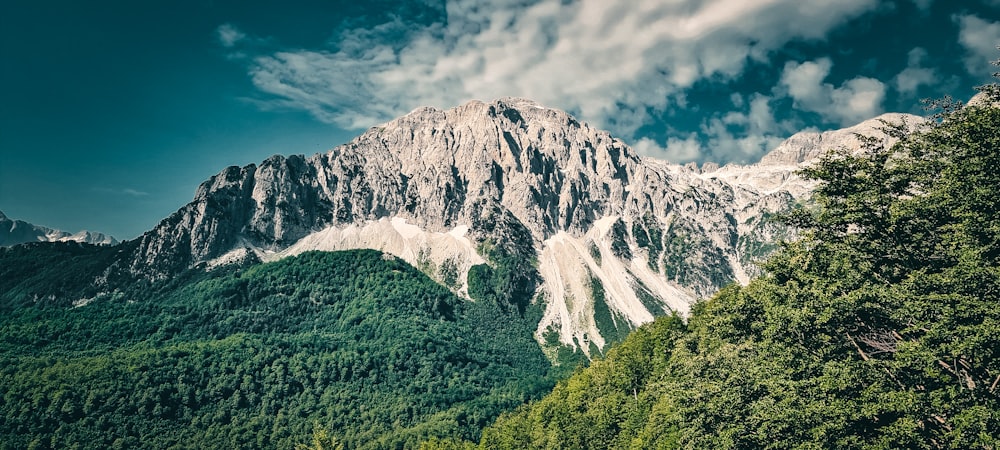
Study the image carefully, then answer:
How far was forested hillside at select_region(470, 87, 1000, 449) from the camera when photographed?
1062 inches

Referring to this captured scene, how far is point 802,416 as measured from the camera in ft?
103

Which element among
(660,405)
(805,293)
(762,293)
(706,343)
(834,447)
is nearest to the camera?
(834,447)

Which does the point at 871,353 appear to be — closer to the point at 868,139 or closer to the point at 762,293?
the point at 762,293

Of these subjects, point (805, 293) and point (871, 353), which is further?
point (805, 293)

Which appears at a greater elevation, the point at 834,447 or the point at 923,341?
the point at 923,341

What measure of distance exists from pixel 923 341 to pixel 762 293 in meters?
13.9

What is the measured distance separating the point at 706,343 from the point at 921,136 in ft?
102

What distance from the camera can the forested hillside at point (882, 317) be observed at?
2698 centimetres

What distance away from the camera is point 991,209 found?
29.0 m

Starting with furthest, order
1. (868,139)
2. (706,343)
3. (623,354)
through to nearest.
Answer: (623,354)
(706,343)
(868,139)

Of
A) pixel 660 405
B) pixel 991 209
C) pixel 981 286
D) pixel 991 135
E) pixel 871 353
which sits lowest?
pixel 660 405

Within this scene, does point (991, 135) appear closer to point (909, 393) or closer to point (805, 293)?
point (805, 293)

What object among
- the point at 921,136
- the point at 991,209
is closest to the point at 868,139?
the point at 921,136

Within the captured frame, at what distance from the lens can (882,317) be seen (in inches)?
1243
